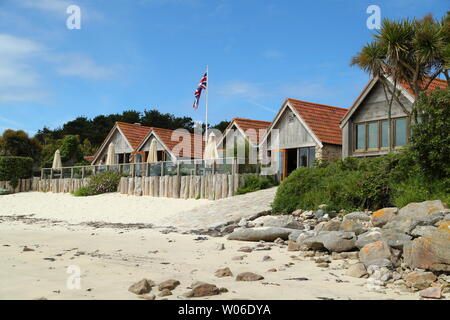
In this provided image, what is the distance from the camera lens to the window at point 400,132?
69.4 feet

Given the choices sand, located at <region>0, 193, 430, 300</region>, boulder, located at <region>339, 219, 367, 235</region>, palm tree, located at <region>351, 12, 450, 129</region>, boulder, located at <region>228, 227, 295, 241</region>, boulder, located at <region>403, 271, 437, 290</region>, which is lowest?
sand, located at <region>0, 193, 430, 300</region>

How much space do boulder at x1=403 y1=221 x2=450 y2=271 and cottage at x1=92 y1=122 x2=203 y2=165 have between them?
89.0 ft

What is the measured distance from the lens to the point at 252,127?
30.9 m

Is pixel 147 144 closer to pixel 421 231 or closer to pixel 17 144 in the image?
pixel 17 144

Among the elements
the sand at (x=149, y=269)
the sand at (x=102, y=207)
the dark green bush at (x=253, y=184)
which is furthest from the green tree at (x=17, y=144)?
the sand at (x=149, y=269)

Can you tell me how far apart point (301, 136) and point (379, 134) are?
4.61 metres

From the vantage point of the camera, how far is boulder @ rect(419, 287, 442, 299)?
230 inches

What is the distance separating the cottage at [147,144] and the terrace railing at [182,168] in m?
5.98

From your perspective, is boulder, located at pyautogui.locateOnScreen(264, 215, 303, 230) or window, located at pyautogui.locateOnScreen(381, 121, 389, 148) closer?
boulder, located at pyautogui.locateOnScreen(264, 215, 303, 230)

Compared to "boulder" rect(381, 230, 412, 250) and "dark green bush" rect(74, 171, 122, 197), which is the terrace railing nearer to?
"dark green bush" rect(74, 171, 122, 197)

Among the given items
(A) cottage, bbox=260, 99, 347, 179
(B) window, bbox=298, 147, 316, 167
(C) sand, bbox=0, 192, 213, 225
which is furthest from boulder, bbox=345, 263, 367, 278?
(B) window, bbox=298, 147, 316, 167

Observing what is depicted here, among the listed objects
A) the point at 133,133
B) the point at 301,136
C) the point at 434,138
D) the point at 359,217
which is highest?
the point at 133,133

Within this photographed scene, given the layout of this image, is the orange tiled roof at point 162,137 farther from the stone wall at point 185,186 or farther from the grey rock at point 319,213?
the grey rock at point 319,213

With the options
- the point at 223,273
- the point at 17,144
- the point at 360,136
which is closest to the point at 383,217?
the point at 223,273
